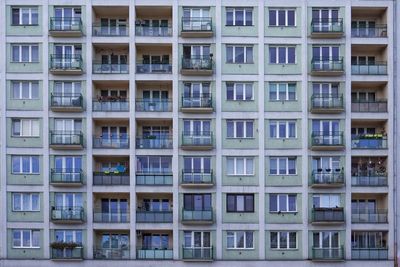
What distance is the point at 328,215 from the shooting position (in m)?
46.1

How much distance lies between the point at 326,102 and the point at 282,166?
219 inches

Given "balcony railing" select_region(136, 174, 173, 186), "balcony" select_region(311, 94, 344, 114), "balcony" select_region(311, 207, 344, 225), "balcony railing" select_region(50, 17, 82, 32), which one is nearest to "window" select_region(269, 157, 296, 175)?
"balcony" select_region(311, 207, 344, 225)

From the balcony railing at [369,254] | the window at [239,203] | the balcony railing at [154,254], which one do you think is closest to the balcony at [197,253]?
the balcony railing at [154,254]

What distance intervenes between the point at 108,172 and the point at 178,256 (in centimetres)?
777

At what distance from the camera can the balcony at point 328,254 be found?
45656 millimetres

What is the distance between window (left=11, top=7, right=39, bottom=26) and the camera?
47.2m

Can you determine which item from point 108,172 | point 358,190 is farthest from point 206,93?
point 358,190

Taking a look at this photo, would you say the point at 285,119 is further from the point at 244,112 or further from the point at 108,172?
the point at 108,172

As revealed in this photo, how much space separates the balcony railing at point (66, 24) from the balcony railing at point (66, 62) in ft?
6.29

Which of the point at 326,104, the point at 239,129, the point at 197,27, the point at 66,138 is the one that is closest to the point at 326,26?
the point at 326,104

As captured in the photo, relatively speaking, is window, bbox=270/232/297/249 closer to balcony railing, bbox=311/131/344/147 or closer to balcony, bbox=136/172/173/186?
balcony railing, bbox=311/131/344/147

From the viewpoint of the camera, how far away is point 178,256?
1812 inches

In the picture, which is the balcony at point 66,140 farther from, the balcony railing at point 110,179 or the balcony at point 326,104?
the balcony at point 326,104

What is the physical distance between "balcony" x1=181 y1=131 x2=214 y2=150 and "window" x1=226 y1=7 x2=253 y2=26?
826 centimetres
